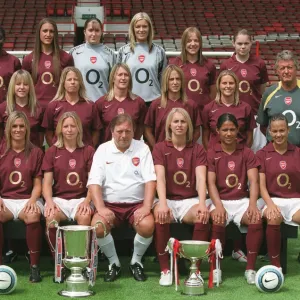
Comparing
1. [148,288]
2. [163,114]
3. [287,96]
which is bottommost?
[148,288]

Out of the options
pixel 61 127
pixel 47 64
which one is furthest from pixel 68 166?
pixel 47 64

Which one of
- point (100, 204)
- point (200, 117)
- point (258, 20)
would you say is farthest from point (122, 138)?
point (258, 20)

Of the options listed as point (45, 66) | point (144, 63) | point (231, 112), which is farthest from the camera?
point (144, 63)

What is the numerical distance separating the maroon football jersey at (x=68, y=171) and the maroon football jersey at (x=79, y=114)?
0.36 m

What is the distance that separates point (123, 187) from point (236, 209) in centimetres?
78

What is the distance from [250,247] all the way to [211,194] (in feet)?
1.46

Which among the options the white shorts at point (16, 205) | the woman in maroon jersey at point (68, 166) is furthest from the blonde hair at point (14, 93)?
the white shorts at point (16, 205)

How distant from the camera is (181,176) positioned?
195 inches

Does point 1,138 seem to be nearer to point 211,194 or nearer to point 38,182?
point 38,182

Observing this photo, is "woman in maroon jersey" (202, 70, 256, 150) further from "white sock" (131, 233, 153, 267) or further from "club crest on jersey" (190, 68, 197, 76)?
"white sock" (131, 233, 153, 267)

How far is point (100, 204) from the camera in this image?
4699mm

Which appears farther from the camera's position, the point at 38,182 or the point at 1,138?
the point at 1,138

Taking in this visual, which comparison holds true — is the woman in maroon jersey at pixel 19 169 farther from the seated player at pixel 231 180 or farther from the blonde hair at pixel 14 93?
the seated player at pixel 231 180

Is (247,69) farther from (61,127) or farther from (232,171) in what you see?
(61,127)
